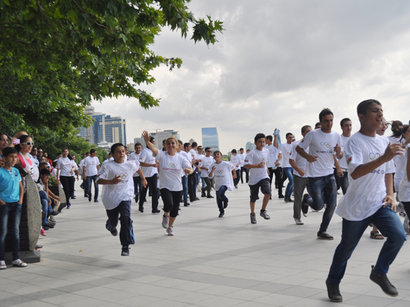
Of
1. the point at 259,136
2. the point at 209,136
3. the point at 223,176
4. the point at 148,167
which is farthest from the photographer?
the point at 209,136

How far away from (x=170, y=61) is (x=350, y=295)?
10.9 meters

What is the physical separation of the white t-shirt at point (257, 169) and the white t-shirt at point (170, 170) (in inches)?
68.8

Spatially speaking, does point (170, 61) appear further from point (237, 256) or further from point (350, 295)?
point (350, 295)

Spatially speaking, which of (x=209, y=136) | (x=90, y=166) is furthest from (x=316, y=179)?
(x=209, y=136)

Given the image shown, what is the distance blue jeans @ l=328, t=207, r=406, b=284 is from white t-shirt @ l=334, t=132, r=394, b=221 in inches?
2.8

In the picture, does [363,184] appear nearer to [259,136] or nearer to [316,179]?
[316,179]

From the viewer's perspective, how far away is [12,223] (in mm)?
7145

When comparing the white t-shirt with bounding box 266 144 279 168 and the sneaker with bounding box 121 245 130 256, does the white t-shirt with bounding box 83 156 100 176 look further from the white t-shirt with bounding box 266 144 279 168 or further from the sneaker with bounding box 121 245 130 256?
the sneaker with bounding box 121 245 130 256

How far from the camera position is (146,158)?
49.1 ft

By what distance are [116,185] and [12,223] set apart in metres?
1.58

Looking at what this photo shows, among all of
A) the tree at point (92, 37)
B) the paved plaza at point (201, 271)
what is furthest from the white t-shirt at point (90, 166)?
the paved plaza at point (201, 271)

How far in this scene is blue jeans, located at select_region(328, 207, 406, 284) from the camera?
4.41 meters

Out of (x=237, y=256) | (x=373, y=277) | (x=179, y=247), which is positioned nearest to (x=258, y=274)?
(x=237, y=256)

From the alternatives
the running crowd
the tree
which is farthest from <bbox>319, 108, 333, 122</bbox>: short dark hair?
the tree
